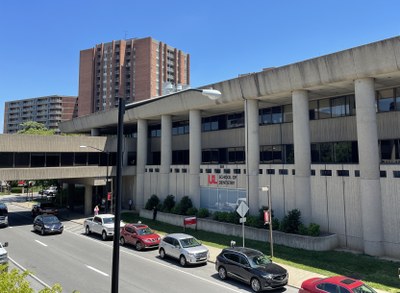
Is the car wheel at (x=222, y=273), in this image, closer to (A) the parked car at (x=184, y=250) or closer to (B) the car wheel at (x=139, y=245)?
(A) the parked car at (x=184, y=250)

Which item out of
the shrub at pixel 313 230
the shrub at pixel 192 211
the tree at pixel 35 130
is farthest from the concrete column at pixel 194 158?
the tree at pixel 35 130

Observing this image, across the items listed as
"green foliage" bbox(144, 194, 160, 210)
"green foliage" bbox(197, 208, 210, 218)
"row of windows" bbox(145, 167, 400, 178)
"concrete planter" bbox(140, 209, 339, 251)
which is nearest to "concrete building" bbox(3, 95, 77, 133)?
"green foliage" bbox(144, 194, 160, 210)

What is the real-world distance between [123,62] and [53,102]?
189 ft

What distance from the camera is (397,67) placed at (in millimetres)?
20297

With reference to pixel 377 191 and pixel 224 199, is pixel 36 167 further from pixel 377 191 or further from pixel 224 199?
pixel 377 191

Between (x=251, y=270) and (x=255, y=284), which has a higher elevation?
(x=251, y=270)

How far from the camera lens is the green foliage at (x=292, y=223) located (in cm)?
2406

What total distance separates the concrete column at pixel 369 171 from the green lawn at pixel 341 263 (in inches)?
56.1

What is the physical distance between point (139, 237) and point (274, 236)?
1016 cm

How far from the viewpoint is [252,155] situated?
28906 mm

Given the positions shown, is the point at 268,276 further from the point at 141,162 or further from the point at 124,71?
the point at 124,71

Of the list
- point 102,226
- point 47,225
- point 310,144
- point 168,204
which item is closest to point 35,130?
point 47,225

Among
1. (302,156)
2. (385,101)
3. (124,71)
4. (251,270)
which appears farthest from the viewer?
(124,71)

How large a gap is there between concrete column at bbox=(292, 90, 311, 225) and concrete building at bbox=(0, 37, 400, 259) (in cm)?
8
